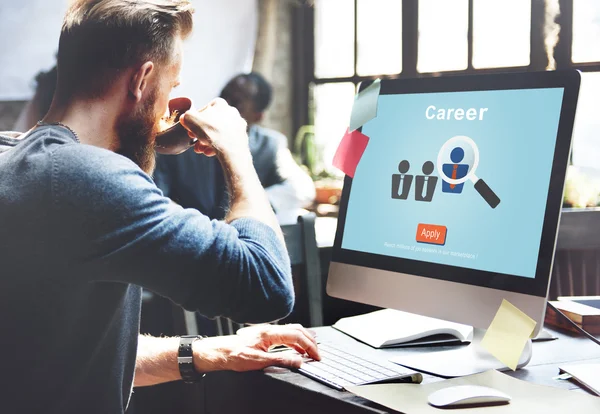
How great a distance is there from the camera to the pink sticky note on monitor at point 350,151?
4.33ft

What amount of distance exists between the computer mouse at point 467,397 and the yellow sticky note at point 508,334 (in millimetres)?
126

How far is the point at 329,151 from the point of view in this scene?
563cm

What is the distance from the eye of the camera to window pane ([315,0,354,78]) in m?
5.66

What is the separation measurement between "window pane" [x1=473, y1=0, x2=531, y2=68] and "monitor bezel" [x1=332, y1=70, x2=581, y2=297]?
3590 millimetres

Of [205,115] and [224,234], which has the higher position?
[205,115]

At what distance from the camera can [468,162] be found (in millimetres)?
1162

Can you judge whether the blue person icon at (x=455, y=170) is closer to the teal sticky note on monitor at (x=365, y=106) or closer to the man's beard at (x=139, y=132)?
the teal sticky note on monitor at (x=365, y=106)

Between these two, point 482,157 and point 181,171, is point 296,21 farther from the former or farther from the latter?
point 482,157

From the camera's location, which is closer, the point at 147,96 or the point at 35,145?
the point at 35,145

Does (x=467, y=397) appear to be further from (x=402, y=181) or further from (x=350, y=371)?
(x=402, y=181)

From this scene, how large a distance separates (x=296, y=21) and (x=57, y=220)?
5389mm

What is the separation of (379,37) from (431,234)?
4447 mm

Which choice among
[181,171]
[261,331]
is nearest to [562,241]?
[261,331]

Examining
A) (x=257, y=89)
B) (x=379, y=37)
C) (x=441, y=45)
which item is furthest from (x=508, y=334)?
(x=379, y=37)
